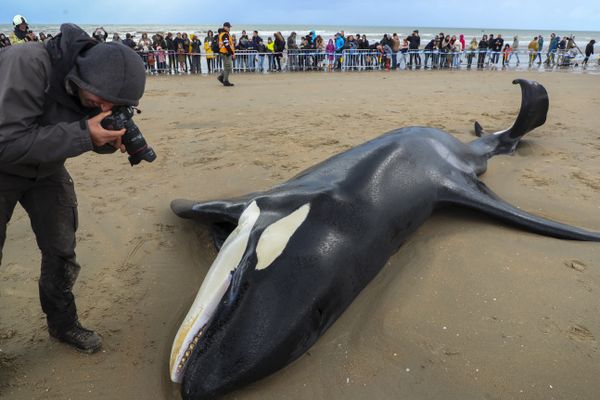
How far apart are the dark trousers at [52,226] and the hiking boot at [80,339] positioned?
4 cm

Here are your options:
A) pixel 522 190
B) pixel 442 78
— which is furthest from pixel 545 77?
pixel 522 190

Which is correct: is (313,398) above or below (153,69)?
below

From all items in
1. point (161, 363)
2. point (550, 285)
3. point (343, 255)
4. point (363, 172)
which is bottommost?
point (161, 363)

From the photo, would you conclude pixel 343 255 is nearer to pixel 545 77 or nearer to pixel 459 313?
pixel 459 313

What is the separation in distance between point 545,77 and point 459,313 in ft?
65.3

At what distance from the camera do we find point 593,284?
3.69 metres

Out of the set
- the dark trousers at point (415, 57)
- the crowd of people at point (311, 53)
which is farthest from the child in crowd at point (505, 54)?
the dark trousers at point (415, 57)

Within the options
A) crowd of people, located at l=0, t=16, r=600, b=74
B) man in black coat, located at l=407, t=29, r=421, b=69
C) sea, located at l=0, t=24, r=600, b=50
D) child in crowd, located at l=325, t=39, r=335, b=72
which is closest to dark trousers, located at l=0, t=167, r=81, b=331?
crowd of people, located at l=0, t=16, r=600, b=74

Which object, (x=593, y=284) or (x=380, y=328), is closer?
(x=380, y=328)

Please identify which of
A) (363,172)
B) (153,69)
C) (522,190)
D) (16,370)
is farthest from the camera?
(153,69)

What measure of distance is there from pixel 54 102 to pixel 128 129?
0.41 meters

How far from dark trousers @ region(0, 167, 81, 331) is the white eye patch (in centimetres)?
127

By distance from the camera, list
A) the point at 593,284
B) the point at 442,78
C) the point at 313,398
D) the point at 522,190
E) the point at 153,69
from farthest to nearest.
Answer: the point at 153,69, the point at 442,78, the point at 522,190, the point at 593,284, the point at 313,398

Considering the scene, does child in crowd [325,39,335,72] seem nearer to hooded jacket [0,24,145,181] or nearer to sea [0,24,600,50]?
hooded jacket [0,24,145,181]
